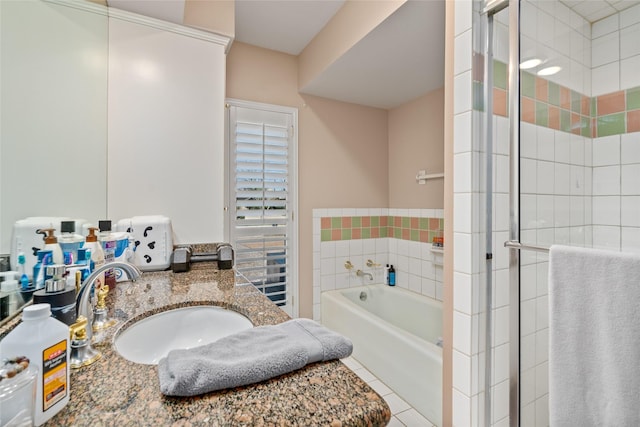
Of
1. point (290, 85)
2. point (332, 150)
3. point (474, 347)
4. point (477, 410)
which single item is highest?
point (290, 85)

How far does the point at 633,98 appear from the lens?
1.39m

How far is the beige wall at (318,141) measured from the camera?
2.44m

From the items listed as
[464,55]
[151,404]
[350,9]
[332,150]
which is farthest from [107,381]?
[332,150]

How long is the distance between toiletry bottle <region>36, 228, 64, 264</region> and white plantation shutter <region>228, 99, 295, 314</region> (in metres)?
1.46

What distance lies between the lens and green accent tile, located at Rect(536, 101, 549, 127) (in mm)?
1290

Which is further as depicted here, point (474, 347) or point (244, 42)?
point (244, 42)

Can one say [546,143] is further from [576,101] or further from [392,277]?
[392,277]

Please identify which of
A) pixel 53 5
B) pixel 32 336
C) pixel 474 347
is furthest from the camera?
pixel 474 347

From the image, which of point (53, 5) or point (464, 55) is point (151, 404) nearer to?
point (53, 5)

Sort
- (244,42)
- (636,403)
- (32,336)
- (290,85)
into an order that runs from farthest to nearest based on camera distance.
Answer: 1. (290,85)
2. (244,42)
3. (636,403)
4. (32,336)

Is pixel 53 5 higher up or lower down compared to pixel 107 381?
higher up

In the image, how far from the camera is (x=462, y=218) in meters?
1.26

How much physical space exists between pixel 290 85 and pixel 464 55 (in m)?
1.66

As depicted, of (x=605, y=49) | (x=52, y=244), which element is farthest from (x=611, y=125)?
(x=52, y=244)
